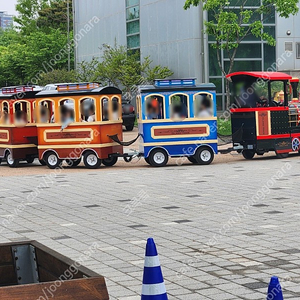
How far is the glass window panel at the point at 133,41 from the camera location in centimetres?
4512

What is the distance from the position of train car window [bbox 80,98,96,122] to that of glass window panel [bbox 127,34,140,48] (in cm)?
2554

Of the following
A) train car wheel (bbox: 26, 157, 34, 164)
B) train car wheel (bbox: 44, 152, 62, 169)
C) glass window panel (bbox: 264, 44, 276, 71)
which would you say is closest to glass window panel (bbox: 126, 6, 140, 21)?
glass window panel (bbox: 264, 44, 276, 71)

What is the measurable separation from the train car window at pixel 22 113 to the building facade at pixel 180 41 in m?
15.5

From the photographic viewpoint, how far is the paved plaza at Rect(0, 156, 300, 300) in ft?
23.6

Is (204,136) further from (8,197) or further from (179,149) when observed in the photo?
(8,197)

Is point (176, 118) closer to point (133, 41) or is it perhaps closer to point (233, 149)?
point (233, 149)

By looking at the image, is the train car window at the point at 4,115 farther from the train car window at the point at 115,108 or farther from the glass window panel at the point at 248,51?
the glass window panel at the point at 248,51

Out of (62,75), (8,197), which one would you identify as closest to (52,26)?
(62,75)

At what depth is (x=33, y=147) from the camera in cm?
2178

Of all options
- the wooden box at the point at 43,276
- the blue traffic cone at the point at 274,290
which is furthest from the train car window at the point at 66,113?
the blue traffic cone at the point at 274,290

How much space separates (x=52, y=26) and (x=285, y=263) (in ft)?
244

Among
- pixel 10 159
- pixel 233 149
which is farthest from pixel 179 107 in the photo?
pixel 10 159

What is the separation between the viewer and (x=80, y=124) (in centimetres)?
1981

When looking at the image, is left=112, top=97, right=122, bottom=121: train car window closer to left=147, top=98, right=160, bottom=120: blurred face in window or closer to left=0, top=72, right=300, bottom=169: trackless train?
left=0, top=72, right=300, bottom=169: trackless train
